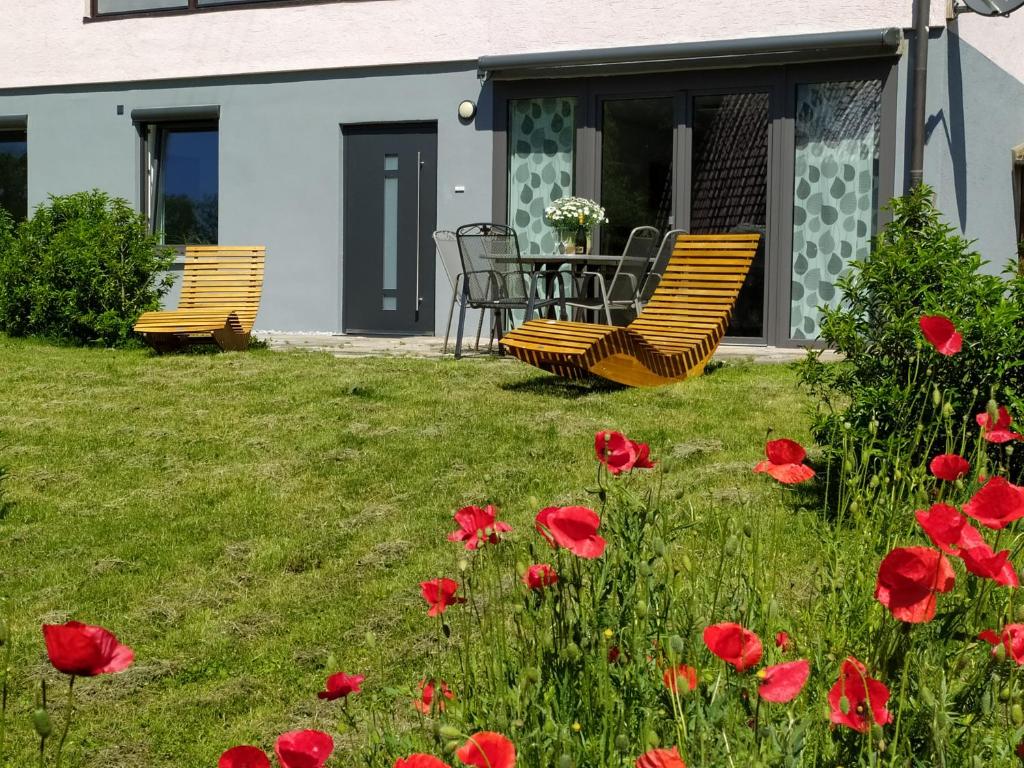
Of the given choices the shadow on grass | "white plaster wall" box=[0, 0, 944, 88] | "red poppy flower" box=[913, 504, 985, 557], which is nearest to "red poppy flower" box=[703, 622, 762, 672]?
"red poppy flower" box=[913, 504, 985, 557]

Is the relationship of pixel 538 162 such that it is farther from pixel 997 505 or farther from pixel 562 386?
pixel 997 505

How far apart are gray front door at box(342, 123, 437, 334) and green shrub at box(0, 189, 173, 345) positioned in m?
2.40

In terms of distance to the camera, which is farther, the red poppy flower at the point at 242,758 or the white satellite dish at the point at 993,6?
the white satellite dish at the point at 993,6

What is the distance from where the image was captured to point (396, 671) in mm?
3342

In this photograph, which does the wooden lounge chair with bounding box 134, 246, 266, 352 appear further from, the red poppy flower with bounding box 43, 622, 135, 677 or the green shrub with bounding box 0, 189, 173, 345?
the red poppy flower with bounding box 43, 622, 135, 677

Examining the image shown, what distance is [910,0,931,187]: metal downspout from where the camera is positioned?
10.4 metres

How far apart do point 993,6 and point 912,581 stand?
1052 centimetres

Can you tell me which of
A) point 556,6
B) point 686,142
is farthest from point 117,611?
point 556,6

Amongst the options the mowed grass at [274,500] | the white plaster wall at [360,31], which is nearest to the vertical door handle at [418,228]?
the white plaster wall at [360,31]

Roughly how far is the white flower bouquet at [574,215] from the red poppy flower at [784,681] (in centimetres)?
871

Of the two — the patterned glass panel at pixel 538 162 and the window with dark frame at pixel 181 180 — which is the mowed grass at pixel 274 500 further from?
the window with dark frame at pixel 181 180

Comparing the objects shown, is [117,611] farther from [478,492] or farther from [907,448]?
[907,448]

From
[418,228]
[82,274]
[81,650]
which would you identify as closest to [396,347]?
[418,228]

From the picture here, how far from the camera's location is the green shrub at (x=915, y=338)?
4145mm
